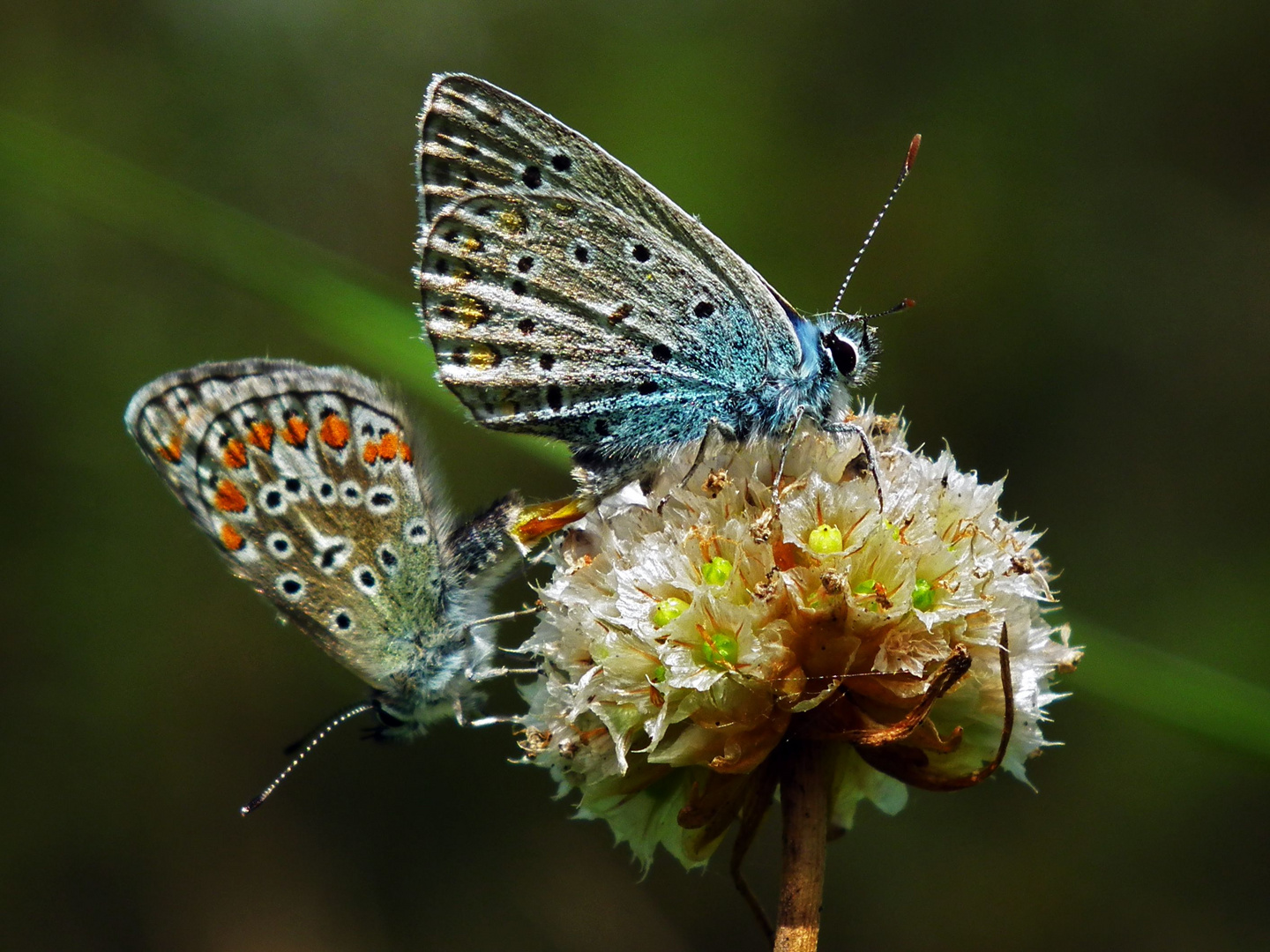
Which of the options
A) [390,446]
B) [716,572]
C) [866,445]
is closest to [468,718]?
[390,446]

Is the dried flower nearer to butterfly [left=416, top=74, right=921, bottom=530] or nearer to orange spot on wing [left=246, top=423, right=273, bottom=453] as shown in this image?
butterfly [left=416, top=74, right=921, bottom=530]

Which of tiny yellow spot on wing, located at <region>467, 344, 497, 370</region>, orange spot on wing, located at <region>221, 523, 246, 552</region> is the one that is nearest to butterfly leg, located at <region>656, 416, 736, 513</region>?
tiny yellow spot on wing, located at <region>467, 344, 497, 370</region>

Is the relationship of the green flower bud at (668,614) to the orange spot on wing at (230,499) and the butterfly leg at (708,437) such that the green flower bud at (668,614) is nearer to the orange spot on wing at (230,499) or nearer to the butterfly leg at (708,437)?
the butterfly leg at (708,437)

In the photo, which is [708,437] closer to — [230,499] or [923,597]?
[923,597]

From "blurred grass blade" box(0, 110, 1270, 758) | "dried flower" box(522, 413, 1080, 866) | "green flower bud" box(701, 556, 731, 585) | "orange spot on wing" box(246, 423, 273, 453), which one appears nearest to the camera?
"dried flower" box(522, 413, 1080, 866)

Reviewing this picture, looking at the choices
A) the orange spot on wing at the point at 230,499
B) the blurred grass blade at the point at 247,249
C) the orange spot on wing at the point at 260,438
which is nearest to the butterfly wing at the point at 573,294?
the orange spot on wing at the point at 260,438

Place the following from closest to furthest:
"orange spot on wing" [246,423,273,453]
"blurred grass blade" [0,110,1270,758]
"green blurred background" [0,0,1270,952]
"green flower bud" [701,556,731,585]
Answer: "green flower bud" [701,556,731,585], "orange spot on wing" [246,423,273,453], "blurred grass blade" [0,110,1270,758], "green blurred background" [0,0,1270,952]
